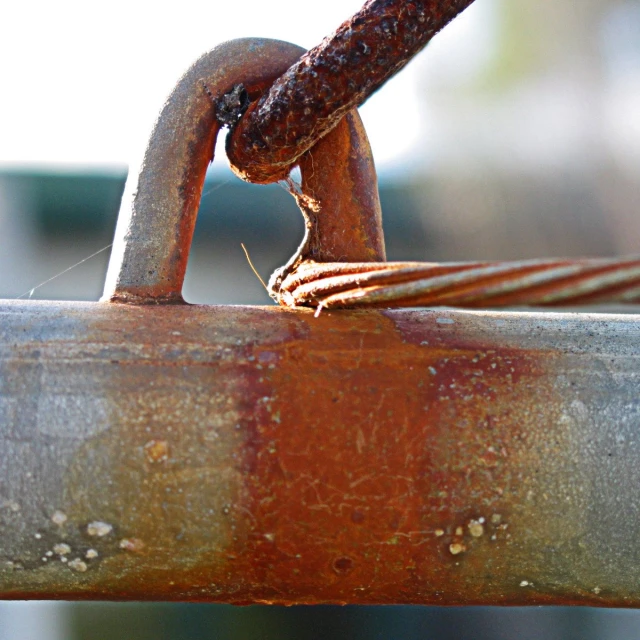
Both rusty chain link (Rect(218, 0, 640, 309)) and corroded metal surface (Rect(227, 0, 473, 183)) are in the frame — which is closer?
rusty chain link (Rect(218, 0, 640, 309))

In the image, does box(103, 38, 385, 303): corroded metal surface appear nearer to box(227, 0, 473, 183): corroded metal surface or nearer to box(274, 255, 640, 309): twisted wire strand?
box(227, 0, 473, 183): corroded metal surface

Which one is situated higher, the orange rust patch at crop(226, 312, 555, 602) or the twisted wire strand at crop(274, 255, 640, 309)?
the twisted wire strand at crop(274, 255, 640, 309)

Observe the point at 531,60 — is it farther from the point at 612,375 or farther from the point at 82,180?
the point at 612,375

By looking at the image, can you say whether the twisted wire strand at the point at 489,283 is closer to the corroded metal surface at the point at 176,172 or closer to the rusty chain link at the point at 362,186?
the rusty chain link at the point at 362,186

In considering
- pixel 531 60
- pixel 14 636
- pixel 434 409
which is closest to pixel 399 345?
pixel 434 409

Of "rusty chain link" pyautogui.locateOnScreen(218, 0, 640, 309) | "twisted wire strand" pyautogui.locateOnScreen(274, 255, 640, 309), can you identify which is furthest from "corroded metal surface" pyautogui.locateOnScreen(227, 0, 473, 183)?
"twisted wire strand" pyautogui.locateOnScreen(274, 255, 640, 309)

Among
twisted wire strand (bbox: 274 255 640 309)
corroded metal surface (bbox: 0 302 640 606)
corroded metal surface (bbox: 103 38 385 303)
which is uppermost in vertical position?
corroded metal surface (bbox: 103 38 385 303)
